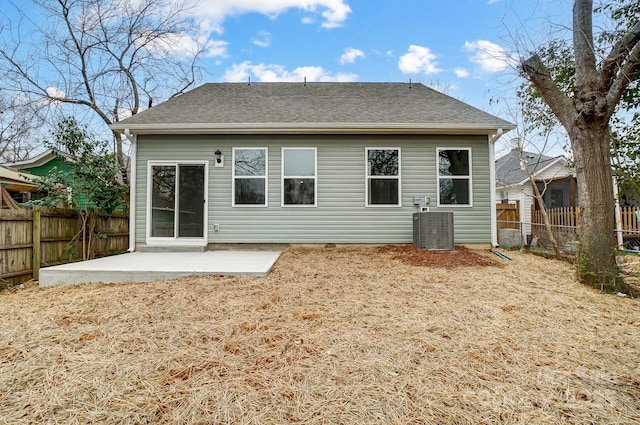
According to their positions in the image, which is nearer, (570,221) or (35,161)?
(570,221)

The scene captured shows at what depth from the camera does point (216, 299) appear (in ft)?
11.2

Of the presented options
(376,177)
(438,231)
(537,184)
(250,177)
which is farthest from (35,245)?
(537,184)

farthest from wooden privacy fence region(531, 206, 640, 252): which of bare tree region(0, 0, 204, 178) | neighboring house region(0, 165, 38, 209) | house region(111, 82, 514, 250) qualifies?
bare tree region(0, 0, 204, 178)

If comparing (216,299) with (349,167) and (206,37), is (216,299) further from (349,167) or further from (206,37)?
(206,37)

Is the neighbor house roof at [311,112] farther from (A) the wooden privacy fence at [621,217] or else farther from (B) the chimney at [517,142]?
(A) the wooden privacy fence at [621,217]

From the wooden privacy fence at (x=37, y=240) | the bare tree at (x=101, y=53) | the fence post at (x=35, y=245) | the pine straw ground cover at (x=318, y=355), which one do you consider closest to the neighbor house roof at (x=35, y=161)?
the bare tree at (x=101, y=53)

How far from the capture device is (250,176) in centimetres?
721

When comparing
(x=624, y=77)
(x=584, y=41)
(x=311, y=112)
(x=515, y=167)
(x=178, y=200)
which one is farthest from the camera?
(x=515, y=167)

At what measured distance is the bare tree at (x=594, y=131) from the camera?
13.1 feet

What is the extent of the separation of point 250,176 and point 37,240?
159 inches

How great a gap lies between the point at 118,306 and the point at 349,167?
5449 mm

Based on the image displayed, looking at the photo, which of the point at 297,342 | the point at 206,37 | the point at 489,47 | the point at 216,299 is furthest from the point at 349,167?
the point at 206,37

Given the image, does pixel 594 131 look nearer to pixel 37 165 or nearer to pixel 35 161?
pixel 35 161

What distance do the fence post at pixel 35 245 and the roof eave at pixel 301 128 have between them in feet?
9.18
